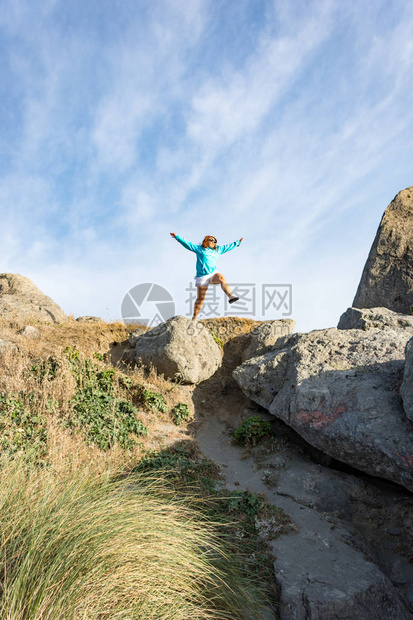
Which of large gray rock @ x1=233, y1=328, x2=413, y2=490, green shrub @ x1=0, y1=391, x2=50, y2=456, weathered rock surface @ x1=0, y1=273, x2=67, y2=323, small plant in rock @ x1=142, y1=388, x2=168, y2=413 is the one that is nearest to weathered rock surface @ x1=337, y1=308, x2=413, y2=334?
large gray rock @ x1=233, y1=328, x2=413, y2=490

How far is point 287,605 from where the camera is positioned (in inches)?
211

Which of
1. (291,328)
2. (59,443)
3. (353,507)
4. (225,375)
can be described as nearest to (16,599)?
(59,443)

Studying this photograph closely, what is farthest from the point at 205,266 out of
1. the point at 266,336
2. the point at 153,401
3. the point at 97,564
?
the point at 97,564

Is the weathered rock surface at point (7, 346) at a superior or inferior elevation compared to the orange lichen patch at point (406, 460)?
superior

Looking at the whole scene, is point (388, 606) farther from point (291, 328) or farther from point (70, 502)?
point (291, 328)

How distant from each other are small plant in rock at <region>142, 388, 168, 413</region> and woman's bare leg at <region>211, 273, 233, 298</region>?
4.34 meters

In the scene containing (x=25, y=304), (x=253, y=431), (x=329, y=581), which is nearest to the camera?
(x=329, y=581)

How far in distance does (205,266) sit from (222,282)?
79 cm

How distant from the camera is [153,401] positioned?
10.3 metres

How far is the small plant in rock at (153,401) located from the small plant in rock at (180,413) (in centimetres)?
28

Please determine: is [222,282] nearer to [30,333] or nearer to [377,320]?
[377,320]

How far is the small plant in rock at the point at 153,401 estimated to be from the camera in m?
10.2

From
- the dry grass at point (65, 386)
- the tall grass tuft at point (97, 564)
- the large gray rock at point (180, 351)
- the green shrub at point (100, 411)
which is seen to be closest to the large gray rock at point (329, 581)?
the tall grass tuft at point (97, 564)

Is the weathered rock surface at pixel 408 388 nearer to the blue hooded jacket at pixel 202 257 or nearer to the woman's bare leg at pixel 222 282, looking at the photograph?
the woman's bare leg at pixel 222 282
